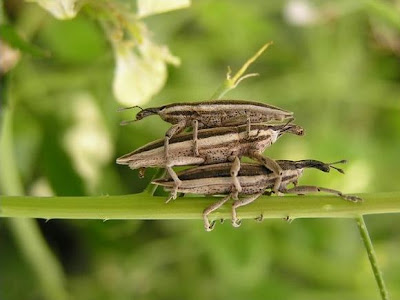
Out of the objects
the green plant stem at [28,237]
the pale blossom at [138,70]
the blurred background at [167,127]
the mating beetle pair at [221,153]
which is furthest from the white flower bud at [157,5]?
the blurred background at [167,127]

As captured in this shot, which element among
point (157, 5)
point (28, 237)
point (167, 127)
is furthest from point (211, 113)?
point (167, 127)

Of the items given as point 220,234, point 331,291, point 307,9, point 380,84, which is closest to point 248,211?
point 220,234

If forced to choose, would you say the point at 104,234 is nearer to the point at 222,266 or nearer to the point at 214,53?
the point at 222,266

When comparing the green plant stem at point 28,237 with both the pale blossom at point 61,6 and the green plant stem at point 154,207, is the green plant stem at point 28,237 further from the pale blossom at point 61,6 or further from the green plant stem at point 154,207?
the green plant stem at point 154,207

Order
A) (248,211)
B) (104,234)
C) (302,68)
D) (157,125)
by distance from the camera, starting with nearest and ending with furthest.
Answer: (248,211), (104,234), (157,125), (302,68)

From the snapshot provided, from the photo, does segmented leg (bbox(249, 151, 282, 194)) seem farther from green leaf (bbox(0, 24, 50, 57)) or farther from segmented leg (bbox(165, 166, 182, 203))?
green leaf (bbox(0, 24, 50, 57))

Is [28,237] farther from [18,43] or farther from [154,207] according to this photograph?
[154,207]

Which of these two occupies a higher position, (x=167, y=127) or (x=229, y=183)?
(x=167, y=127)
